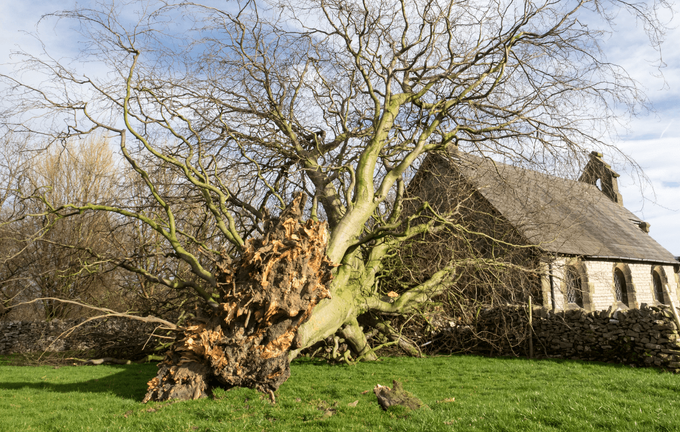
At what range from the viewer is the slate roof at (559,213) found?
999 cm

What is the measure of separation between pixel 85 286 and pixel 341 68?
16038 millimetres

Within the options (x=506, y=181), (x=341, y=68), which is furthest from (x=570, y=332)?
(x=341, y=68)

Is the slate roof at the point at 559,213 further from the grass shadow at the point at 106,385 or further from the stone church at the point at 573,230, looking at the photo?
the grass shadow at the point at 106,385

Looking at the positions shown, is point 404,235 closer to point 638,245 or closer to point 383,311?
point 383,311

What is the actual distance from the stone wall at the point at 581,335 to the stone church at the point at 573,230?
87cm

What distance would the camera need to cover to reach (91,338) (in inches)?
533

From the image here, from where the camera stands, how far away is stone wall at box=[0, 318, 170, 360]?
12164 mm

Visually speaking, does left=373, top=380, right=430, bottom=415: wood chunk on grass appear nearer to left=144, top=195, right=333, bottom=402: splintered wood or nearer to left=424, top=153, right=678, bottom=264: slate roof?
left=144, top=195, right=333, bottom=402: splintered wood

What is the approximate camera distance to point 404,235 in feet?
30.2

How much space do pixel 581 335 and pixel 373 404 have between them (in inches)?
307

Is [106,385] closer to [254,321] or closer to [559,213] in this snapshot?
[254,321]

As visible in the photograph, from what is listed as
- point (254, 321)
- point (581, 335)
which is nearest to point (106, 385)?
point (254, 321)

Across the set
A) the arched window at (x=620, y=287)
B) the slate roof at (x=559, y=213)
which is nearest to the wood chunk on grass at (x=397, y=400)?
the slate roof at (x=559, y=213)

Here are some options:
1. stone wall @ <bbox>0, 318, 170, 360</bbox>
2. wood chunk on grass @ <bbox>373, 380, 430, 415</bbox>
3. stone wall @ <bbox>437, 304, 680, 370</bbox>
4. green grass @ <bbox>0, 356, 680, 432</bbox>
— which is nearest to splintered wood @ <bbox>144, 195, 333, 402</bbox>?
green grass @ <bbox>0, 356, 680, 432</bbox>
